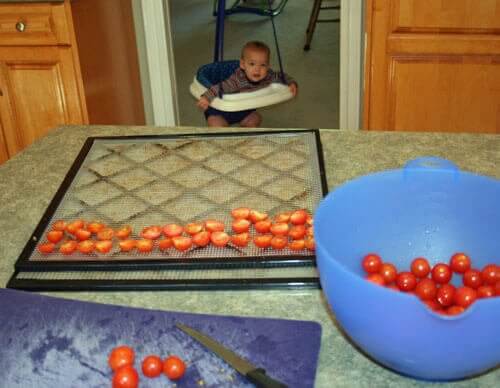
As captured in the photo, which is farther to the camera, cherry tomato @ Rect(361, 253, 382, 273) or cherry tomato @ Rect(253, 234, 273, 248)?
cherry tomato @ Rect(253, 234, 273, 248)

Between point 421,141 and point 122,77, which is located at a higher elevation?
point 421,141

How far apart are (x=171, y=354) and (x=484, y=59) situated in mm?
1978

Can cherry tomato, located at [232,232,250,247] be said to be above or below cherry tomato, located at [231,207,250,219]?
below

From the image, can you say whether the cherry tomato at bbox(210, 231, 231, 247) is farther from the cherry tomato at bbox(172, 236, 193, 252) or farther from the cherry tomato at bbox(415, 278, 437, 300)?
the cherry tomato at bbox(415, 278, 437, 300)

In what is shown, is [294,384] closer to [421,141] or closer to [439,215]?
[439,215]

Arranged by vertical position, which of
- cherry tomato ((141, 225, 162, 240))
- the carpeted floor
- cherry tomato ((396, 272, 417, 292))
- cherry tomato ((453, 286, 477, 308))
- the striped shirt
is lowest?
the carpeted floor

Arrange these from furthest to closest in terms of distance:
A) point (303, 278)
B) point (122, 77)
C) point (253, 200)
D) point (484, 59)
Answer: point (122, 77) < point (484, 59) < point (253, 200) < point (303, 278)

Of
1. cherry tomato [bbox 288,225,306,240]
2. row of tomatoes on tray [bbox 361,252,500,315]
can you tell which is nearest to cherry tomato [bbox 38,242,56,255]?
cherry tomato [bbox 288,225,306,240]

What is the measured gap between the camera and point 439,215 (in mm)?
834

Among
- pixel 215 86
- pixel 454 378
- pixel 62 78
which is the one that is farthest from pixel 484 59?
pixel 454 378

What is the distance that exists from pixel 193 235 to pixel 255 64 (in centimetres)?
202

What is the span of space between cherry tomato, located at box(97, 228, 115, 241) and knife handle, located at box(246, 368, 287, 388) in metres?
0.37

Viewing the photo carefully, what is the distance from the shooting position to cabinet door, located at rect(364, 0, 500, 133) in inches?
92.7

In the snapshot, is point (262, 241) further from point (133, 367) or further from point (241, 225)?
point (133, 367)
